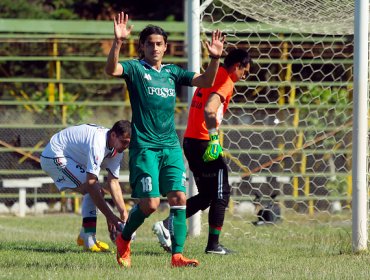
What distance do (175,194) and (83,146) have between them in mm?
2190

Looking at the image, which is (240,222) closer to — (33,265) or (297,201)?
(297,201)

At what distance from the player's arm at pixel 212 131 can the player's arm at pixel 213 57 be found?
42.5 inches

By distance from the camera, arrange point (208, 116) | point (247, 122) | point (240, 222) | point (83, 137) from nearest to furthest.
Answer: point (208, 116)
point (83, 137)
point (240, 222)
point (247, 122)

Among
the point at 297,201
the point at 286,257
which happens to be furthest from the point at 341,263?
the point at 297,201

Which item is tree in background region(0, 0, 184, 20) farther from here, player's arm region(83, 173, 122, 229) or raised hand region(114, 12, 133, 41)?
raised hand region(114, 12, 133, 41)

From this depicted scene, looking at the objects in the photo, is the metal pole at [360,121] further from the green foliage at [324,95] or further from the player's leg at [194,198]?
the green foliage at [324,95]

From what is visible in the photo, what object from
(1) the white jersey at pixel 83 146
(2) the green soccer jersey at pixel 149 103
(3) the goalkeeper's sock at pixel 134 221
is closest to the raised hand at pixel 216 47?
(2) the green soccer jersey at pixel 149 103

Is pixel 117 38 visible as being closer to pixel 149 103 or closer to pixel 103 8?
pixel 149 103

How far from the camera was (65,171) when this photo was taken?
9969mm

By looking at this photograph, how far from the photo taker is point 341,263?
27.8 ft

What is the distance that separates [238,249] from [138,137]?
261cm

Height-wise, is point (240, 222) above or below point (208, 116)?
below

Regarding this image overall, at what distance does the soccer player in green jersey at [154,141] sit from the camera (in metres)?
7.92

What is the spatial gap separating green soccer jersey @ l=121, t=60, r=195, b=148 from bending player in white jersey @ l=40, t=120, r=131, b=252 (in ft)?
4.46
